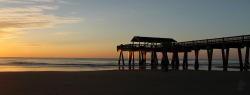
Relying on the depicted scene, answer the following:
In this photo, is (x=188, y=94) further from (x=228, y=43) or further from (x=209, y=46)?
(x=209, y=46)

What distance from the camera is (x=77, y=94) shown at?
972 cm

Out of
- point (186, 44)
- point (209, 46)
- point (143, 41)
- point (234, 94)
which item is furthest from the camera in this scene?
point (143, 41)

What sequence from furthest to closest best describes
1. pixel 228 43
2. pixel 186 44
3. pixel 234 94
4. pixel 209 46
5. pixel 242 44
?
pixel 186 44
pixel 209 46
pixel 228 43
pixel 242 44
pixel 234 94

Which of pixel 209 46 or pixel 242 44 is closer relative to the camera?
pixel 242 44

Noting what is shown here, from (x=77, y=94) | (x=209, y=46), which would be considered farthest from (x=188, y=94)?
(x=209, y=46)

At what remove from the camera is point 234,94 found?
375 inches

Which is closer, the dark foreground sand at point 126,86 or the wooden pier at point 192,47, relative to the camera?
the dark foreground sand at point 126,86

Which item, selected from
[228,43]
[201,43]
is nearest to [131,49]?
[201,43]

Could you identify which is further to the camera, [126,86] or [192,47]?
[192,47]

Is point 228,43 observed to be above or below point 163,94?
above

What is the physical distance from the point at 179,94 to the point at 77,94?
4274 mm

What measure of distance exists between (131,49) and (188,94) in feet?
107

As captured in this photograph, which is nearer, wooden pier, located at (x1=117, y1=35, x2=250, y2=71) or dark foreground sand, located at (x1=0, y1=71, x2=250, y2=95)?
dark foreground sand, located at (x1=0, y1=71, x2=250, y2=95)

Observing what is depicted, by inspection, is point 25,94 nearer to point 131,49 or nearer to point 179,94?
point 179,94
